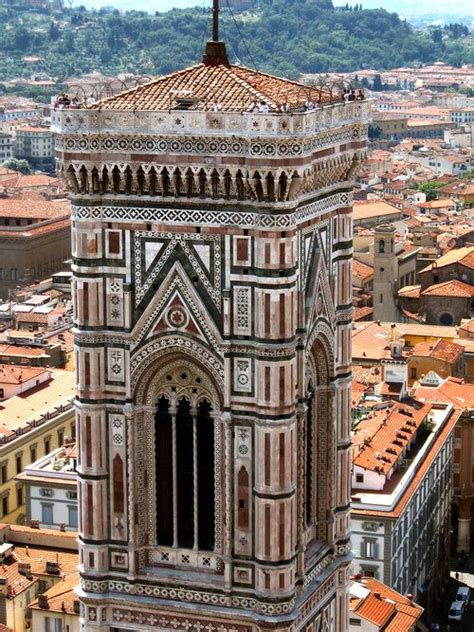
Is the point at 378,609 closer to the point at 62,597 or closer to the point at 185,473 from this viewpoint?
the point at 62,597

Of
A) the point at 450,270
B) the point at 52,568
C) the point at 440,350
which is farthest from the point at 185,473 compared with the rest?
the point at 450,270

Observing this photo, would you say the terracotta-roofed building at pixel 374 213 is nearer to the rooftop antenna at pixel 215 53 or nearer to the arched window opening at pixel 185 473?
the rooftop antenna at pixel 215 53

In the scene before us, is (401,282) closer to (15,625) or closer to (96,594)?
(15,625)

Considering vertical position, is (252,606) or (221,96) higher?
(221,96)

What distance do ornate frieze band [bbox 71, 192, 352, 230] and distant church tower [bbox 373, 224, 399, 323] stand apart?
85889mm

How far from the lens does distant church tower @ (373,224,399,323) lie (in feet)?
383

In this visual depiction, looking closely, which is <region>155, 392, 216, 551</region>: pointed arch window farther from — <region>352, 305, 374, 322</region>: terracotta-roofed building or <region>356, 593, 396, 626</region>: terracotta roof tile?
<region>352, 305, 374, 322</region>: terracotta-roofed building

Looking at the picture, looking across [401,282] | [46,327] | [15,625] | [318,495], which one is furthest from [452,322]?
[318,495]

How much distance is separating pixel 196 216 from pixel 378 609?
3128 cm

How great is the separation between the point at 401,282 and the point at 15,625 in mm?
65344

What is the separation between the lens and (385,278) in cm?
11712

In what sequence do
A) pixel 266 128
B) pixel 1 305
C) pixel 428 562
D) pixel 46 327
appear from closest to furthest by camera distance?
pixel 266 128, pixel 428 562, pixel 46 327, pixel 1 305

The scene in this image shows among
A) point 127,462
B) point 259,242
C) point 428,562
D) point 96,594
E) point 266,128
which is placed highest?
Answer: point 266,128

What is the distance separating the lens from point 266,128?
29094 mm
